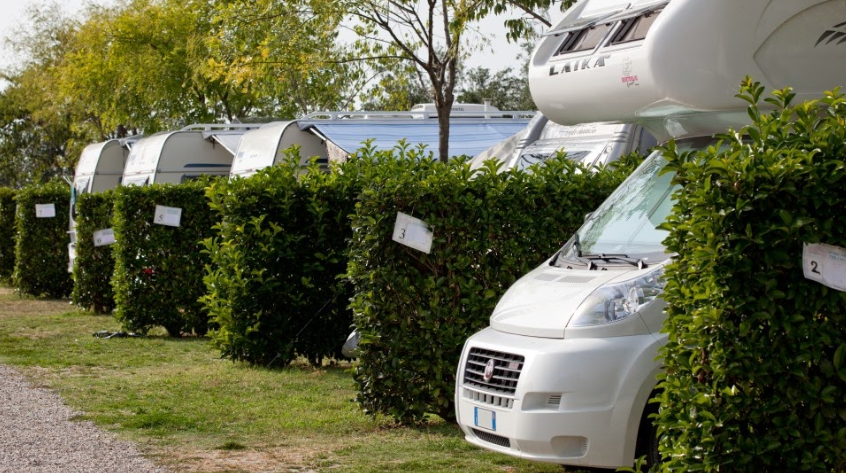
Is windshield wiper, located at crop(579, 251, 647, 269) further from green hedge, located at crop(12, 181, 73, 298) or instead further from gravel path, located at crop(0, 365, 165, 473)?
green hedge, located at crop(12, 181, 73, 298)

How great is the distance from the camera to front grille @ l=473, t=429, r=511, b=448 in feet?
19.3

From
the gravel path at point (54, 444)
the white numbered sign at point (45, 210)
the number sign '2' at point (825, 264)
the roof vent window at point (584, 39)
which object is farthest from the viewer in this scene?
the white numbered sign at point (45, 210)

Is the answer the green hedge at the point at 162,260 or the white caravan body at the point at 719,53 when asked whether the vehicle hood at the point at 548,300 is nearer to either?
the white caravan body at the point at 719,53

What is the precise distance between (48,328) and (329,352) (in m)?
5.91

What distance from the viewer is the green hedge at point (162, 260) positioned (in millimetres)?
14078

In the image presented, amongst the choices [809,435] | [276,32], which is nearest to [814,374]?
[809,435]

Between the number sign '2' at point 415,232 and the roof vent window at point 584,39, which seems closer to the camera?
the roof vent window at point 584,39

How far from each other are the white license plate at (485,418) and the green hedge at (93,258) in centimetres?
1131

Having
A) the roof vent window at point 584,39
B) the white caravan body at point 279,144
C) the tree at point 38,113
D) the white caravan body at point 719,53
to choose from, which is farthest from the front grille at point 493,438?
the tree at point 38,113

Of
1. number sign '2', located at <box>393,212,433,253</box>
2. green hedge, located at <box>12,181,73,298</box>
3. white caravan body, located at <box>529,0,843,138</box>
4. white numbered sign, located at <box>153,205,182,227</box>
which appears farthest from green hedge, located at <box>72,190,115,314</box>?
white caravan body, located at <box>529,0,843,138</box>

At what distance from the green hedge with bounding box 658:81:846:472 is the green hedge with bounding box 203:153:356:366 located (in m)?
6.49

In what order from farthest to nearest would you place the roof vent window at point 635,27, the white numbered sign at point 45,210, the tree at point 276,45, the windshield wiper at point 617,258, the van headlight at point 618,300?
1. the white numbered sign at point 45,210
2. the tree at point 276,45
3. the roof vent window at point 635,27
4. the windshield wiper at point 617,258
5. the van headlight at point 618,300

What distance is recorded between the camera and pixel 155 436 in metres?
7.98

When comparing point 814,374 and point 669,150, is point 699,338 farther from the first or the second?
point 669,150
